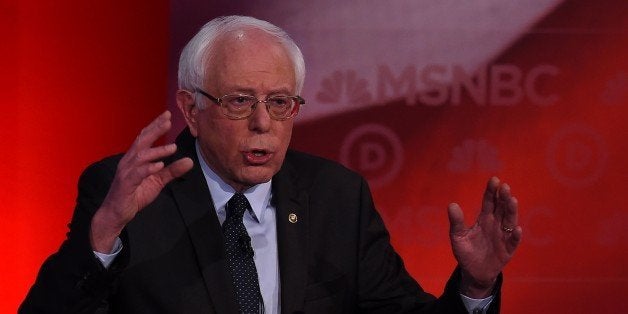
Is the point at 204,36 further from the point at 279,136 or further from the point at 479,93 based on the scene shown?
Answer: the point at 479,93

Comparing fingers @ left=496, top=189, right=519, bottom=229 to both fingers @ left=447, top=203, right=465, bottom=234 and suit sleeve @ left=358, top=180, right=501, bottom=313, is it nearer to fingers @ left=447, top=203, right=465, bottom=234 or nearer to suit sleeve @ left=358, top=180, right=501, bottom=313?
fingers @ left=447, top=203, right=465, bottom=234

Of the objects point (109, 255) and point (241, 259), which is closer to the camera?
point (109, 255)

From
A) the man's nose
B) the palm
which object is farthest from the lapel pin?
the palm

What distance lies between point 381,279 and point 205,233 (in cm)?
46

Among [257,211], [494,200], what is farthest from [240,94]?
[494,200]

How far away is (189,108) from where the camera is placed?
231cm

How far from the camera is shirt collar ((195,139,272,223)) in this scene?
2.28m

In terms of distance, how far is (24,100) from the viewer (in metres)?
3.19

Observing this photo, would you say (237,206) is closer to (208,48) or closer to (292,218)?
(292,218)

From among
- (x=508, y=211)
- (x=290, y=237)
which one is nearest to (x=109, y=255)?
(x=290, y=237)

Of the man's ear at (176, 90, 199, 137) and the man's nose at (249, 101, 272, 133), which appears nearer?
the man's nose at (249, 101, 272, 133)

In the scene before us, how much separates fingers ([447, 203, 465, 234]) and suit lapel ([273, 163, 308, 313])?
14.9 inches

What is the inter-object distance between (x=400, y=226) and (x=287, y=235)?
47.8 inches

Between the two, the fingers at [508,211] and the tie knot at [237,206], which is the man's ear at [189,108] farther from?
the fingers at [508,211]
